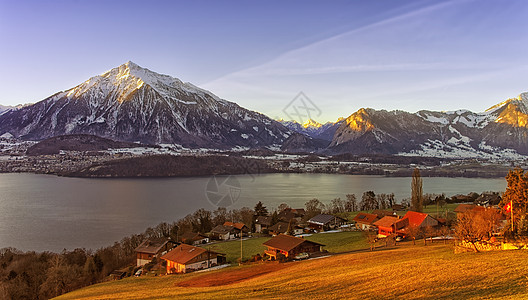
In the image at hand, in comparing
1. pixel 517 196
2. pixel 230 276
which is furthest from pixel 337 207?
pixel 230 276

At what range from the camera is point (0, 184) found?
257 feet

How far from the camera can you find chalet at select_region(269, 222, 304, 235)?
1342 inches

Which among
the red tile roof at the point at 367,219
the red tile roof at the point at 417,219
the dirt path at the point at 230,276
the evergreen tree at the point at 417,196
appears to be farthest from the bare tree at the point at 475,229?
the evergreen tree at the point at 417,196

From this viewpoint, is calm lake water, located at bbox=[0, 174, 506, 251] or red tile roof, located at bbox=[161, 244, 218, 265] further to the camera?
calm lake water, located at bbox=[0, 174, 506, 251]

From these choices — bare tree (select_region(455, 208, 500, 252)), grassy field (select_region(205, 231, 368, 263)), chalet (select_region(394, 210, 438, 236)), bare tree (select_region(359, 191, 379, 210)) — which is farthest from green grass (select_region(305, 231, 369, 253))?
bare tree (select_region(359, 191, 379, 210))

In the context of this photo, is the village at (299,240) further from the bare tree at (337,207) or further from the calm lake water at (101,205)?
the calm lake water at (101,205)

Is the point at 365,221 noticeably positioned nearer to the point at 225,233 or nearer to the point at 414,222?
the point at 414,222

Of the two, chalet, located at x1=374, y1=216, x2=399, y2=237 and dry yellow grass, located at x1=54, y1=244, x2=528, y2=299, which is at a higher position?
dry yellow grass, located at x1=54, y1=244, x2=528, y2=299

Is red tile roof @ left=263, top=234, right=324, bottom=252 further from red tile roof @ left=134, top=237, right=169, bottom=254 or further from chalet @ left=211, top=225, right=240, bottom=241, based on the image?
chalet @ left=211, top=225, right=240, bottom=241

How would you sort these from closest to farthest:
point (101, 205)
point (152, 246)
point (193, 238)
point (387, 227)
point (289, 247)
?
point (289, 247) < point (387, 227) < point (152, 246) < point (193, 238) < point (101, 205)

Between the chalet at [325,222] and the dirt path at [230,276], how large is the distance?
52.9 ft

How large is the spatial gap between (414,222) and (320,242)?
653 centimetres

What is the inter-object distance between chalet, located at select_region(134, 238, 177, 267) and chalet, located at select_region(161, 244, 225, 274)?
11.9ft

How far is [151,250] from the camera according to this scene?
27.7 metres
